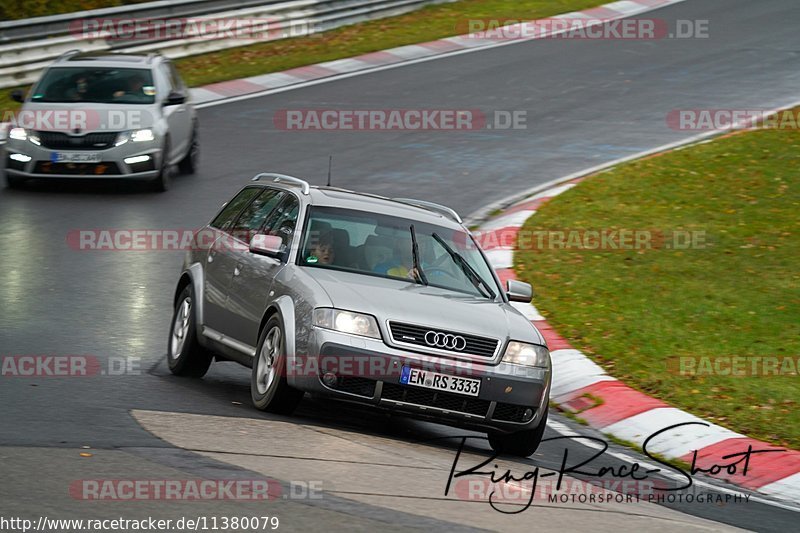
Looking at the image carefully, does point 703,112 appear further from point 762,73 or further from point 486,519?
point 486,519

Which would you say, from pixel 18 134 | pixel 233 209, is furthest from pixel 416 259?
pixel 18 134

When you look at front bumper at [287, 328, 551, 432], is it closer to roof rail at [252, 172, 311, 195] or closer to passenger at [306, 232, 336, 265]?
passenger at [306, 232, 336, 265]

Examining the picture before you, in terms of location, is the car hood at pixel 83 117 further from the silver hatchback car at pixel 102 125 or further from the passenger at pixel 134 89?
the passenger at pixel 134 89

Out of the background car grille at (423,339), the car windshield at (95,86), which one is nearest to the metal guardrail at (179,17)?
the car windshield at (95,86)

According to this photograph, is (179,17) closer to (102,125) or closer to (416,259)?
(102,125)

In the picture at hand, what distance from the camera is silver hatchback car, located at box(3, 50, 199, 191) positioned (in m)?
17.4

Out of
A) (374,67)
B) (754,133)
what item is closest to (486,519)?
(754,133)

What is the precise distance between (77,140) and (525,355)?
10.5 metres

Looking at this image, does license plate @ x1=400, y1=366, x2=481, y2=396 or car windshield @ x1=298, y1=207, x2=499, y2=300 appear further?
car windshield @ x1=298, y1=207, x2=499, y2=300

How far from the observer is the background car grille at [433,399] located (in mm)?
8188

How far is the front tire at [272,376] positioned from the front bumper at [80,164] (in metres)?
9.30

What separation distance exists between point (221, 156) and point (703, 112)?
8.83m

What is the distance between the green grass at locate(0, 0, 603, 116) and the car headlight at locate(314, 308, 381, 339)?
1554 cm

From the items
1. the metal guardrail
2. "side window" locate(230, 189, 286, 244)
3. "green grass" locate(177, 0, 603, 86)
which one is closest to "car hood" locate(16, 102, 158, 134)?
the metal guardrail
